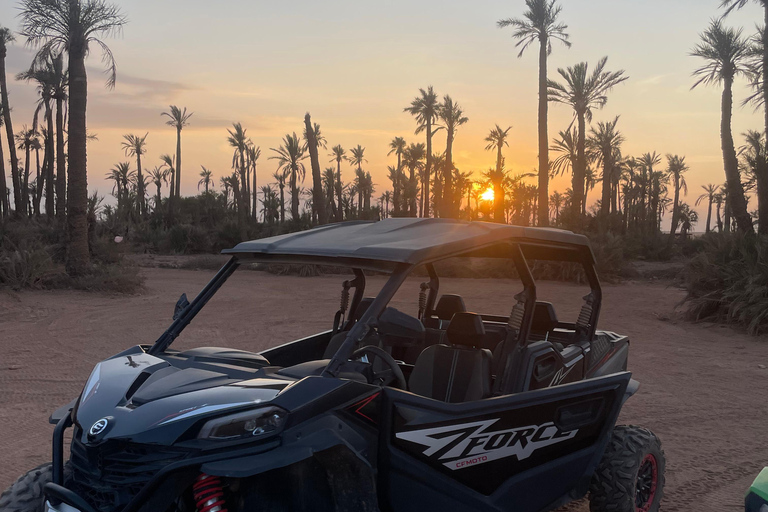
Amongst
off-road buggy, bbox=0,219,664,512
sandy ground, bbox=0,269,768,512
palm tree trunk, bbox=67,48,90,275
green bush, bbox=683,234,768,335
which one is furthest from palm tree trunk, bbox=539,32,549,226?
off-road buggy, bbox=0,219,664,512

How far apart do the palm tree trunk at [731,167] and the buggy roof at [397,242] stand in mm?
20582

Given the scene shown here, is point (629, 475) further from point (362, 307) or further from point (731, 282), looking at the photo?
point (731, 282)

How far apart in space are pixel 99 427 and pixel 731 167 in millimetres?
25943

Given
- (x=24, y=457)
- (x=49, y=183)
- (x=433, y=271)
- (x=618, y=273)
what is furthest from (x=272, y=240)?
(x=49, y=183)

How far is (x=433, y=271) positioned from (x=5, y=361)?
5.90m

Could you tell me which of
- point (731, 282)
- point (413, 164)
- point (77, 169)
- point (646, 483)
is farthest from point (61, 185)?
point (413, 164)

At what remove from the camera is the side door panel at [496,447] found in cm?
268

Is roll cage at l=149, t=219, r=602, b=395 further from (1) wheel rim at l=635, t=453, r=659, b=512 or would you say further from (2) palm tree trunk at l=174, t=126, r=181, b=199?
(2) palm tree trunk at l=174, t=126, r=181, b=199

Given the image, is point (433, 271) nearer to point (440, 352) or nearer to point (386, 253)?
point (440, 352)

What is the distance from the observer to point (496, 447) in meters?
2.97

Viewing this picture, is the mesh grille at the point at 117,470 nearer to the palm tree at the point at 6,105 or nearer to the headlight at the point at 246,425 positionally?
the headlight at the point at 246,425

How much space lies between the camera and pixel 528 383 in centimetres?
354

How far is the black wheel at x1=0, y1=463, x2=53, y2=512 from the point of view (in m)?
2.80

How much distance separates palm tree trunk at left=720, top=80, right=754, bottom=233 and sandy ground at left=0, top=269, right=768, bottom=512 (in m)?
5.42
